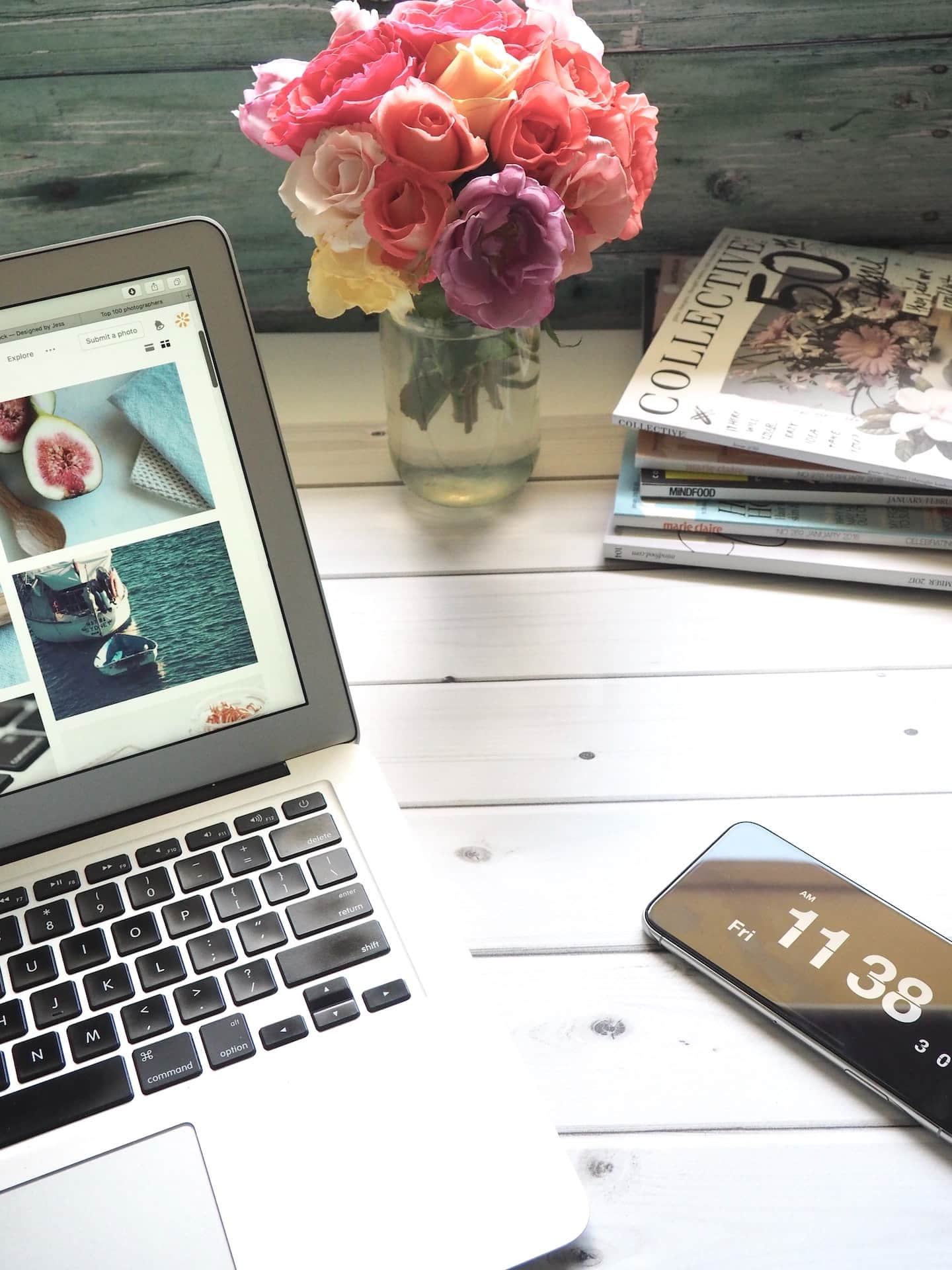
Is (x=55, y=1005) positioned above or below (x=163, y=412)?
below

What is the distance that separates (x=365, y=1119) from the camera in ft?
1.47

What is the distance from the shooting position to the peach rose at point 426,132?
1.99 feet

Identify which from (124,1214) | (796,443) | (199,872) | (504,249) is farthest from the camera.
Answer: (796,443)

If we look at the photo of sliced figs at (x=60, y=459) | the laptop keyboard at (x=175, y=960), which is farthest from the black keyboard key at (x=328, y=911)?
the photo of sliced figs at (x=60, y=459)

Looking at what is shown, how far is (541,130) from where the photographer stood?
64 centimetres

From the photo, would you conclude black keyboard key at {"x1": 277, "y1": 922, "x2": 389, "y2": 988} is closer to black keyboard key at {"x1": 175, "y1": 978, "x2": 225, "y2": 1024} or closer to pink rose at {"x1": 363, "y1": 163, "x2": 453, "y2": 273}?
black keyboard key at {"x1": 175, "y1": 978, "x2": 225, "y2": 1024}

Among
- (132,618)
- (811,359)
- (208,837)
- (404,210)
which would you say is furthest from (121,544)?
(811,359)

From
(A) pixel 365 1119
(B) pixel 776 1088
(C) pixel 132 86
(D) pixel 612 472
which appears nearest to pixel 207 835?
(A) pixel 365 1119

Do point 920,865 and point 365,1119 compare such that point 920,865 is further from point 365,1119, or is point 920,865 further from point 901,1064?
point 365,1119

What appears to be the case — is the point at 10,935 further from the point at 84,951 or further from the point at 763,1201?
the point at 763,1201

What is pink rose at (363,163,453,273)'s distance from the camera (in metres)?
0.63

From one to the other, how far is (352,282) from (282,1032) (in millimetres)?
409

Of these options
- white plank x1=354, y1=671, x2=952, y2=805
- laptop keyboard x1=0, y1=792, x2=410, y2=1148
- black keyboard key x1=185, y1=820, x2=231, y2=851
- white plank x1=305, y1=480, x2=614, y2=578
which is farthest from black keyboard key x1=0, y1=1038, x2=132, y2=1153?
white plank x1=305, y1=480, x2=614, y2=578

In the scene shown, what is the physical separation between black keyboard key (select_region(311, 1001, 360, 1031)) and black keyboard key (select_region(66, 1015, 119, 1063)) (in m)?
0.08
